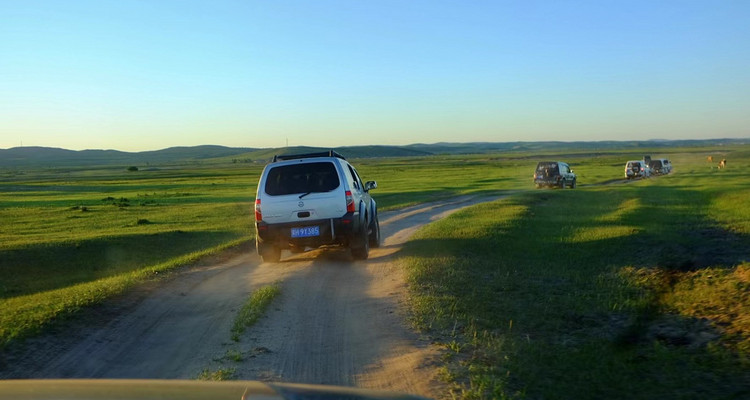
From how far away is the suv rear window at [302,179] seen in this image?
12.3 m

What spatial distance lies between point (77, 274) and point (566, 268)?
10.6 meters

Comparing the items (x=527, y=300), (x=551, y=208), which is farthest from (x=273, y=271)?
(x=551, y=208)

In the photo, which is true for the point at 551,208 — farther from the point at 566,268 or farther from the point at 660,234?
the point at 566,268

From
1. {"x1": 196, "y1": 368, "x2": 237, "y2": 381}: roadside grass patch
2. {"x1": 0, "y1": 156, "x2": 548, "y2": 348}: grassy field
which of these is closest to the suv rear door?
{"x1": 0, "y1": 156, "x2": 548, "y2": 348}: grassy field

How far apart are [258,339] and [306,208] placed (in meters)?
5.24

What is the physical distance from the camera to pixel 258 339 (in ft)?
23.0

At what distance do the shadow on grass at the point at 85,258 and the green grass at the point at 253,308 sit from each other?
5615 mm

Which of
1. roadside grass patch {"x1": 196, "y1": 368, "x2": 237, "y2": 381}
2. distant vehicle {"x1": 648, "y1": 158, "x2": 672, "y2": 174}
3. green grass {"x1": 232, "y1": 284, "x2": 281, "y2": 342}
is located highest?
roadside grass patch {"x1": 196, "y1": 368, "x2": 237, "y2": 381}

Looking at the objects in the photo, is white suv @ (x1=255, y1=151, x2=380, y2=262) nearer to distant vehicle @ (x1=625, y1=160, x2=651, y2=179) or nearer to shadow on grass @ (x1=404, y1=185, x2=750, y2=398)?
shadow on grass @ (x1=404, y1=185, x2=750, y2=398)

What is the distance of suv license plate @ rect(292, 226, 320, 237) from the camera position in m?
12.1

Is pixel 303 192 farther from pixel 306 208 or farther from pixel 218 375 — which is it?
pixel 218 375

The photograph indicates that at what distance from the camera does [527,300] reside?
348 inches

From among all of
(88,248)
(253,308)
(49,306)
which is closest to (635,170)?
(88,248)

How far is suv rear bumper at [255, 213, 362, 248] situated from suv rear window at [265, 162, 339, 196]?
0.61 metres
